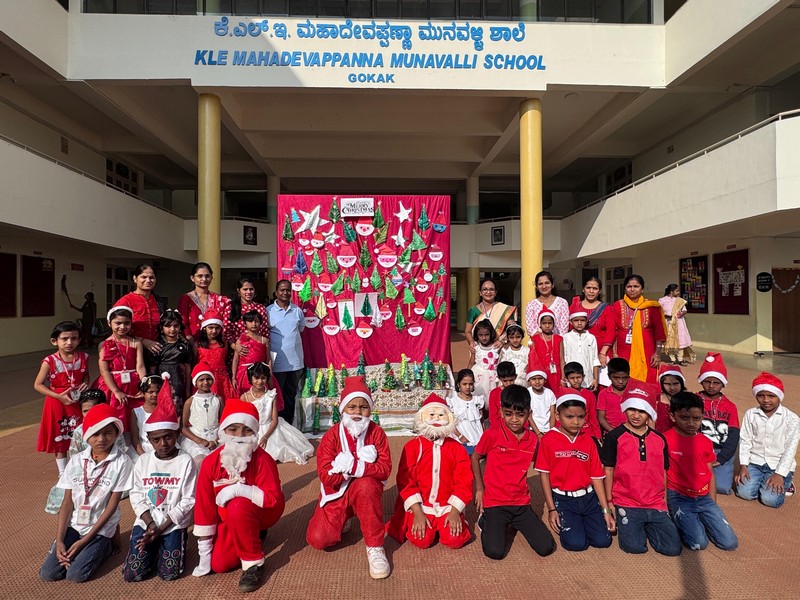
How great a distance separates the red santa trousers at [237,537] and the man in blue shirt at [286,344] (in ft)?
8.18

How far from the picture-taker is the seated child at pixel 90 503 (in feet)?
7.94

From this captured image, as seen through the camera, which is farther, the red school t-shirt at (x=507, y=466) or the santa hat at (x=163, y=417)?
the red school t-shirt at (x=507, y=466)

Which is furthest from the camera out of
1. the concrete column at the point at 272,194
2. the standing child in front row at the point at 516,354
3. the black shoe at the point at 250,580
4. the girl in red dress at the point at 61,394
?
the concrete column at the point at 272,194

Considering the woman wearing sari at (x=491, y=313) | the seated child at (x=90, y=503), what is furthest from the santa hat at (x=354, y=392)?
the woman wearing sari at (x=491, y=313)

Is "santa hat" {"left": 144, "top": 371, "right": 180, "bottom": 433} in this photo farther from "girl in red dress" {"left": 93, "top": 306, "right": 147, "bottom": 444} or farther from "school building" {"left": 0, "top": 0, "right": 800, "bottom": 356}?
"school building" {"left": 0, "top": 0, "right": 800, "bottom": 356}

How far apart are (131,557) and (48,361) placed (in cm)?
186

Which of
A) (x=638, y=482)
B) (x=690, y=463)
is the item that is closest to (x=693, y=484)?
(x=690, y=463)

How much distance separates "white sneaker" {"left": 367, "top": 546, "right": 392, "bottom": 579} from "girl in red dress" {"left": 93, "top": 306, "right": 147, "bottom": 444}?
2273mm

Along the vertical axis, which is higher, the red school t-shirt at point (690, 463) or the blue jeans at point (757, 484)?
the red school t-shirt at point (690, 463)

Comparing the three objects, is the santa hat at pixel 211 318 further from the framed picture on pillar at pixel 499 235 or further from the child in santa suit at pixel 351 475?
the framed picture on pillar at pixel 499 235

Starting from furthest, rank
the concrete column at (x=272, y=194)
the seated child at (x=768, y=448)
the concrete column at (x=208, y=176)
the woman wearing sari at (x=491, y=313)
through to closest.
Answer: the concrete column at (x=272, y=194)
the concrete column at (x=208, y=176)
the woman wearing sari at (x=491, y=313)
the seated child at (x=768, y=448)

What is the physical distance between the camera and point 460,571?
251 cm

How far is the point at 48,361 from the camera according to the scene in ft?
11.3

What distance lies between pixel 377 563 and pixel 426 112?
11087mm
